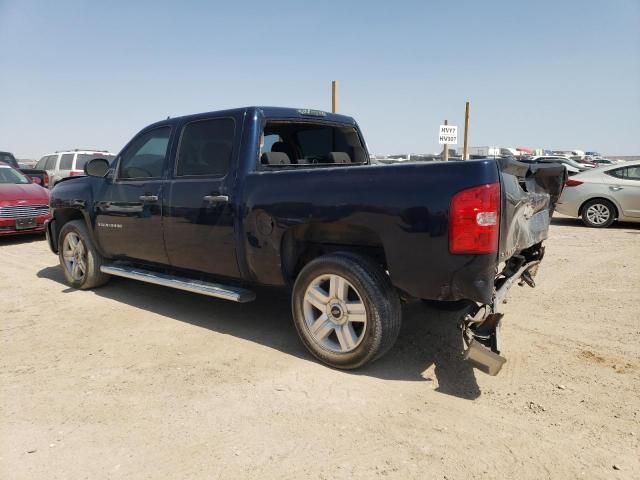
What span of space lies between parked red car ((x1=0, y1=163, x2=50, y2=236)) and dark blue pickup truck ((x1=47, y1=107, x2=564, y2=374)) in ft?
15.3

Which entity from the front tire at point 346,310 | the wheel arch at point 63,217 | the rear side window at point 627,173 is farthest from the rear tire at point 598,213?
the wheel arch at point 63,217

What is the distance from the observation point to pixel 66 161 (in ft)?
51.4

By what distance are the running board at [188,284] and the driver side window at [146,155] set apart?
38.5 inches

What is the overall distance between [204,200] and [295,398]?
1879 millimetres

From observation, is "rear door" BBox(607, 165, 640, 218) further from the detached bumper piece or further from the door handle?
the door handle

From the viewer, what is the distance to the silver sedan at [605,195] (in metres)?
10.1

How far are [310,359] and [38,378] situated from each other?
76.2 inches

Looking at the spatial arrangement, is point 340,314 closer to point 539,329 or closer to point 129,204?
point 539,329

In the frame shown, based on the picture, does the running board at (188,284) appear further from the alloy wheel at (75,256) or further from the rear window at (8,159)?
the rear window at (8,159)

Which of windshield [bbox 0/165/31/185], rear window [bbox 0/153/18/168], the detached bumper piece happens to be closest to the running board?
the detached bumper piece

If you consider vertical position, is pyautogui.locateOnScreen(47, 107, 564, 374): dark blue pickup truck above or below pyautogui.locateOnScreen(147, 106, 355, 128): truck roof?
below

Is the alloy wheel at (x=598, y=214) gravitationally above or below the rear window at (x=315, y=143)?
below

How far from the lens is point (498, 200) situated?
8.90 feet

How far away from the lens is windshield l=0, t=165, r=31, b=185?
10180mm
